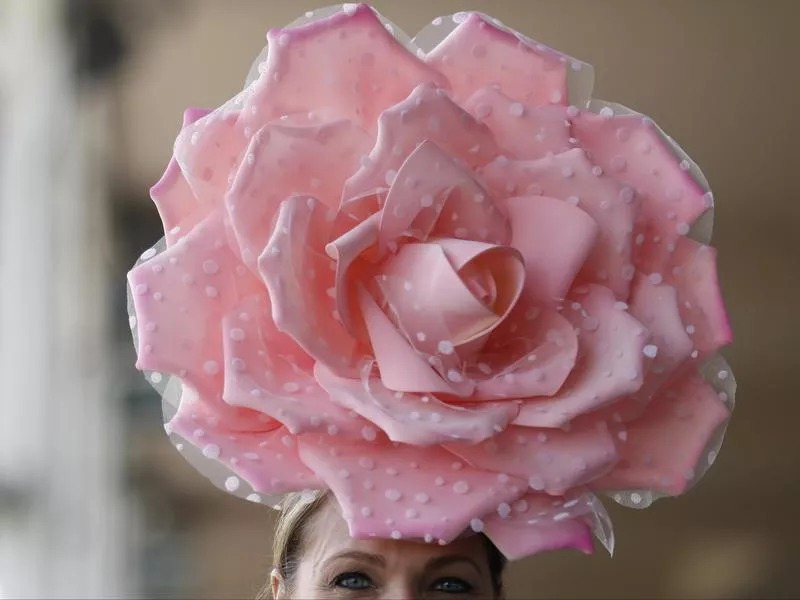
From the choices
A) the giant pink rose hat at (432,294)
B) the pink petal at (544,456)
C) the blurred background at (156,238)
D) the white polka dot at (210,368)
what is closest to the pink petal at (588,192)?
the giant pink rose hat at (432,294)

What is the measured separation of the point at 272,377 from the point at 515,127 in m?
0.24

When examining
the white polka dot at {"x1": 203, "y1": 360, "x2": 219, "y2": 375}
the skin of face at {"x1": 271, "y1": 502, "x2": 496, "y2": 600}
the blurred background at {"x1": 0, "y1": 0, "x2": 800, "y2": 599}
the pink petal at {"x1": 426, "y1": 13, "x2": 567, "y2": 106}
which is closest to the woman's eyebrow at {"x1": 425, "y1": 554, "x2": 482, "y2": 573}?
the skin of face at {"x1": 271, "y1": 502, "x2": 496, "y2": 600}

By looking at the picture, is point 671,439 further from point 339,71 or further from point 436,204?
point 339,71

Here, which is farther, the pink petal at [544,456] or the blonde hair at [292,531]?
the blonde hair at [292,531]

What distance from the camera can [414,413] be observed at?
0.56 meters

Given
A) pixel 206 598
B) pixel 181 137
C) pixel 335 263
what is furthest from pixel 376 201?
pixel 206 598

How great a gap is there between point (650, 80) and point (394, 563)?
4.47 feet

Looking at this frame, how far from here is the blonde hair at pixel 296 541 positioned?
0.75 meters

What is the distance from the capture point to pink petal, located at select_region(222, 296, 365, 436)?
1.88ft

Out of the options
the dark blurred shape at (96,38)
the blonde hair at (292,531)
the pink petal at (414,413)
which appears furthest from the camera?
the dark blurred shape at (96,38)

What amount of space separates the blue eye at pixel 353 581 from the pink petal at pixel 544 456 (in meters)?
0.15

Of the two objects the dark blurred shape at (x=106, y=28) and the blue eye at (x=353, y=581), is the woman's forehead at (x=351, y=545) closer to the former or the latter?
the blue eye at (x=353, y=581)

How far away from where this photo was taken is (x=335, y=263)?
60cm

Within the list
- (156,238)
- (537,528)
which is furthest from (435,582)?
(156,238)
